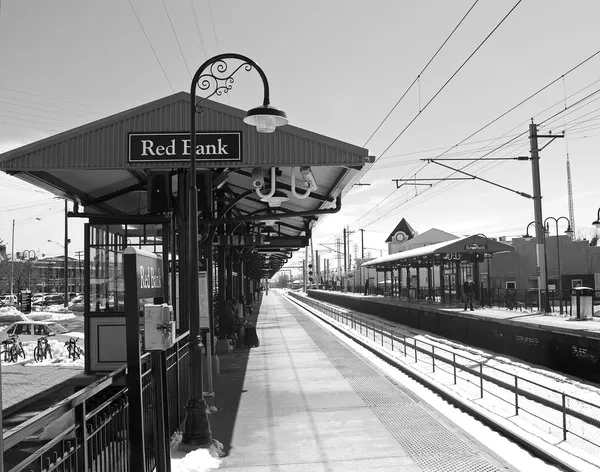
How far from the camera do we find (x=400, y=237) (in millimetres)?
97812

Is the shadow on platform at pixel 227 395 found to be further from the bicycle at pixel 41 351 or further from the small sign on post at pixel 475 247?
the small sign on post at pixel 475 247

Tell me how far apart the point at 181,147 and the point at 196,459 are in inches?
205

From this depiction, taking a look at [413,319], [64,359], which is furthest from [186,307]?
[413,319]

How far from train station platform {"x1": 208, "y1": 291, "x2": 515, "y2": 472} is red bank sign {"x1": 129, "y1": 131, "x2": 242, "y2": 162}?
4154 mm

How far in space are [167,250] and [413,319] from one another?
2514 centimetres

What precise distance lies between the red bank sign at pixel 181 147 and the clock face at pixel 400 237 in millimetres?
88970

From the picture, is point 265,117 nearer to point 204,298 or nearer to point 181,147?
point 181,147

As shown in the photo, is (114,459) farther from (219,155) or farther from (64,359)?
(64,359)

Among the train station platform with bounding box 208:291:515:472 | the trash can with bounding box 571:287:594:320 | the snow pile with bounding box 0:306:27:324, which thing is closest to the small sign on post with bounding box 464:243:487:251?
the trash can with bounding box 571:287:594:320

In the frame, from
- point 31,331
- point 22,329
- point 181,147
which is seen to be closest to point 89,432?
point 181,147

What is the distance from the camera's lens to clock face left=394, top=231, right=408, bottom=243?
3836 inches

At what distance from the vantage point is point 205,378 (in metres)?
11.2

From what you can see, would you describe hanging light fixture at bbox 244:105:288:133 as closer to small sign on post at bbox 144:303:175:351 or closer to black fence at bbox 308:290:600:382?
small sign on post at bbox 144:303:175:351

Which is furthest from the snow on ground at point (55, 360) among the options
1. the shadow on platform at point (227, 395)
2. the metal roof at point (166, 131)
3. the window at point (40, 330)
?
the metal roof at point (166, 131)
